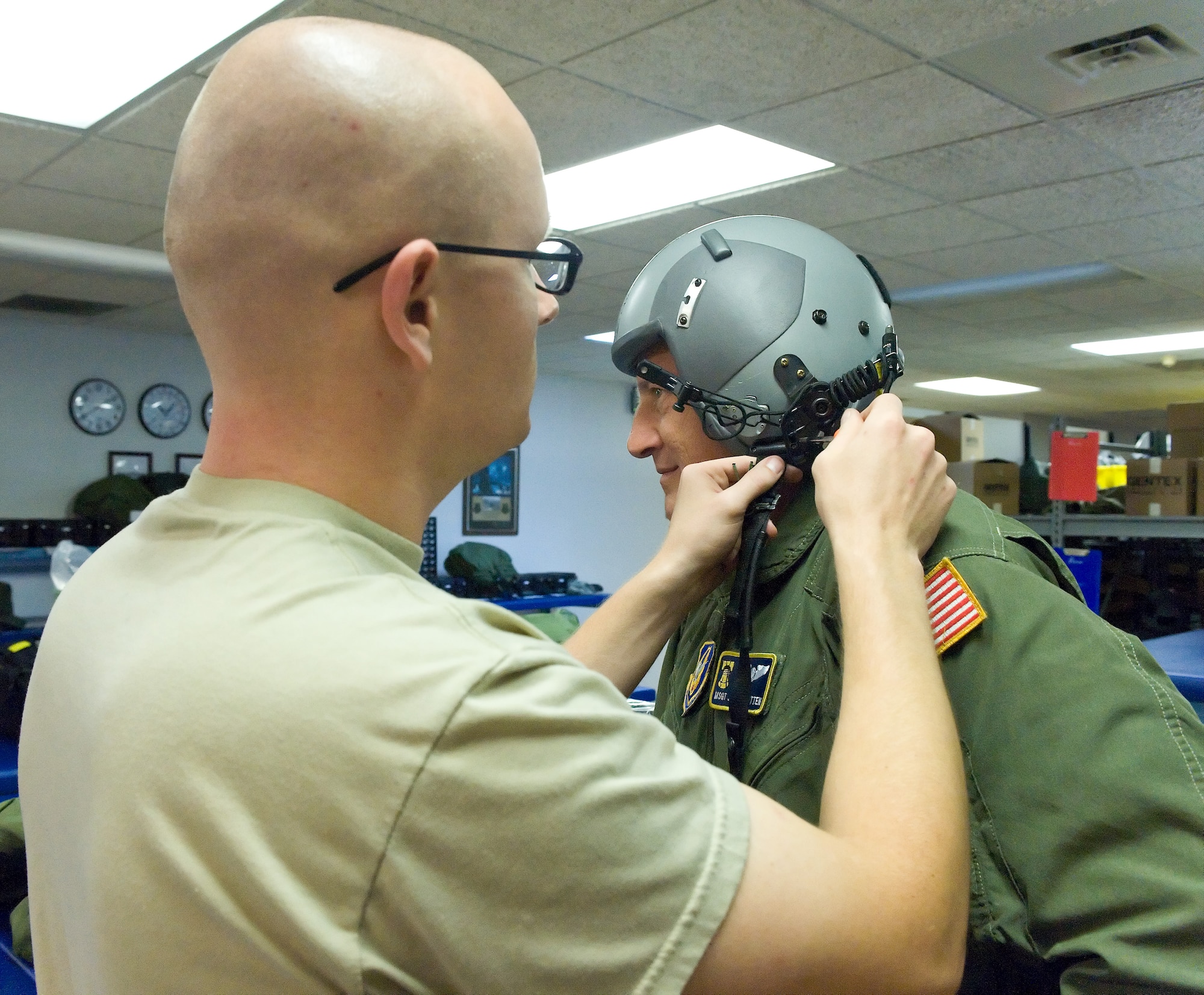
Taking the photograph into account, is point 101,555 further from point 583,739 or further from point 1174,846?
point 1174,846

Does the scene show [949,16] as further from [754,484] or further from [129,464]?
[129,464]

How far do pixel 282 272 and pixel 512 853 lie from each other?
1.48ft

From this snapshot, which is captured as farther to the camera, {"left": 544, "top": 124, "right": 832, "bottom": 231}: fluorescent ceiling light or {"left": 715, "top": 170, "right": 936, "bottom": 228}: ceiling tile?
{"left": 715, "top": 170, "right": 936, "bottom": 228}: ceiling tile

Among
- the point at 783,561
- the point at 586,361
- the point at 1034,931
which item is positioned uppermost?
the point at 586,361

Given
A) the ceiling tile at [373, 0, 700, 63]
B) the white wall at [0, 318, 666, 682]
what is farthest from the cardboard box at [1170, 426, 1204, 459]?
the white wall at [0, 318, 666, 682]

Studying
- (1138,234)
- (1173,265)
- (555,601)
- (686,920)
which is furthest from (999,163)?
(555,601)

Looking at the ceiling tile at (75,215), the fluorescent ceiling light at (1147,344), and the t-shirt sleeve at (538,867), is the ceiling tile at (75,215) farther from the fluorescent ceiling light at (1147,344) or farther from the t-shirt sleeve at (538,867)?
the fluorescent ceiling light at (1147,344)

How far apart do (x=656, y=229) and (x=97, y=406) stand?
173 inches

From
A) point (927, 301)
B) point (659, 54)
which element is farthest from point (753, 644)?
point (927, 301)

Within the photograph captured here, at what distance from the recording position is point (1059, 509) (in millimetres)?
5035

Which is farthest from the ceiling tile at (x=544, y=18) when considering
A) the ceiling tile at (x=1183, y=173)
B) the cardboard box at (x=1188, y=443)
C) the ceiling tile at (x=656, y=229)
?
the cardboard box at (x=1188, y=443)

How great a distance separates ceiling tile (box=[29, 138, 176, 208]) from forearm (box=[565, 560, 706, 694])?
9.91 ft

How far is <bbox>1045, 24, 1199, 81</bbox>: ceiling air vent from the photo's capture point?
9.31 feet

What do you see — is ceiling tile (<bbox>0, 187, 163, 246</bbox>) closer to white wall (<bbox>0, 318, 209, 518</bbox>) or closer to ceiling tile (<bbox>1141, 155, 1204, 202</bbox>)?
white wall (<bbox>0, 318, 209, 518</bbox>)
